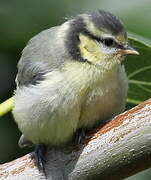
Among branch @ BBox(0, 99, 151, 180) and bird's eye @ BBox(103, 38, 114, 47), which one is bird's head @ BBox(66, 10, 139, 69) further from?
branch @ BBox(0, 99, 151, 180)

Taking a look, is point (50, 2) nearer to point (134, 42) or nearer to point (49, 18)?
point (49, 18)

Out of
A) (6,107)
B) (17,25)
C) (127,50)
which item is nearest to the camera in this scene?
(6,107)

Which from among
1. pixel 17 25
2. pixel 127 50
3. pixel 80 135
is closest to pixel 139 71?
pixel 127 50

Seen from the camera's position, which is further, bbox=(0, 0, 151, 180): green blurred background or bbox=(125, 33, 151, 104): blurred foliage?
bbox=(0, 0, 151, 180): green blurred background

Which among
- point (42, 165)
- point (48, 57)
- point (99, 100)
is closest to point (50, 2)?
point (48, 57)

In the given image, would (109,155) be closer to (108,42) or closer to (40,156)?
(40,156)

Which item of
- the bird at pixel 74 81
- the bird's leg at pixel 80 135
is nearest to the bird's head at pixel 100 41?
the bird at pixel 74 81

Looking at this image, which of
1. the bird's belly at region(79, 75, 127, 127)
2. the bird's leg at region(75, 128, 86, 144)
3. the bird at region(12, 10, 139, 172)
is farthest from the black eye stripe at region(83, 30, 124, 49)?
the bird's leg at region(75, 128, 86, 144)
